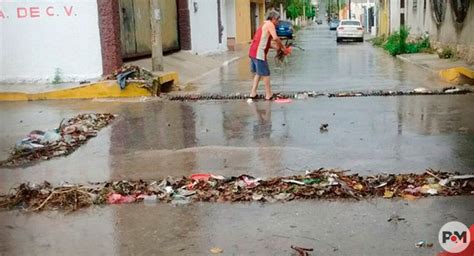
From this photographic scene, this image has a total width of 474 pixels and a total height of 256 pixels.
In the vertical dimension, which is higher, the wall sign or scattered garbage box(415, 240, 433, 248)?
the wall sign

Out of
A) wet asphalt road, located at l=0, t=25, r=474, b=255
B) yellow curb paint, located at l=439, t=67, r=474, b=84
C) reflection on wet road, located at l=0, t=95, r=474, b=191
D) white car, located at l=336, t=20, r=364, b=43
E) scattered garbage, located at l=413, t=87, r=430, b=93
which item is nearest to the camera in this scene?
wet asphalt road, located at l=0, t=25, r=474, b=255

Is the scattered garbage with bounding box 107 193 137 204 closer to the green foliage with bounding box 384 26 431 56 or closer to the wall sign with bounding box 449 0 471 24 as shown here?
the wall sign with bounding box 449 0 471 24

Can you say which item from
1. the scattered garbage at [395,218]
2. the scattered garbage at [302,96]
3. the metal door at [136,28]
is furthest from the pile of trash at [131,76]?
the scattered garbage at [395,218]

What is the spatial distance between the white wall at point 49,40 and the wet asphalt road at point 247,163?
2.05 m

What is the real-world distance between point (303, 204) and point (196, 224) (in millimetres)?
1022

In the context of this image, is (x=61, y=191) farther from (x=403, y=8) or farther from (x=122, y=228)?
(x=403, y=8)

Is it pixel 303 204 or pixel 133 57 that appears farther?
pixel 133 57

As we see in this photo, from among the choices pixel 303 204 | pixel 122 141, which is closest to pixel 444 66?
pixel 122 141

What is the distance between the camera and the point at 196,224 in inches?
198

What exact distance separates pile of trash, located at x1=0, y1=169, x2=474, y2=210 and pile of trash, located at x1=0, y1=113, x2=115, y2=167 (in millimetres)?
1505

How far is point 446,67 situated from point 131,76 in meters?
9.00

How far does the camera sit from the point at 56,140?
8336mm

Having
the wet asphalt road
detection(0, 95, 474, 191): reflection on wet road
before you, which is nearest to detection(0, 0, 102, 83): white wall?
the wet asphalt road

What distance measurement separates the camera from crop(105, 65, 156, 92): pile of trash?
12781 mm
